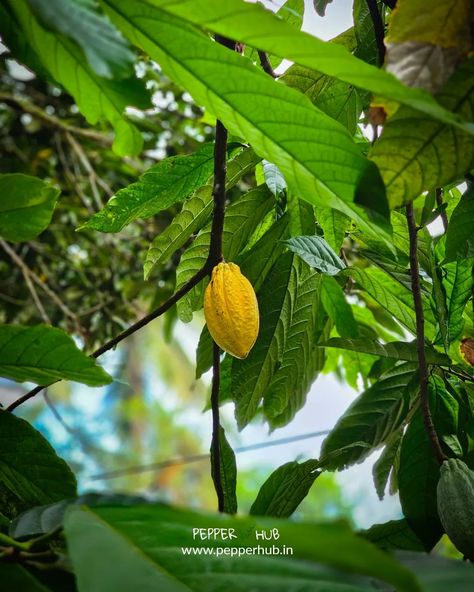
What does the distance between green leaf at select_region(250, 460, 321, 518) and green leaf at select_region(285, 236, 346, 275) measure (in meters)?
0.19

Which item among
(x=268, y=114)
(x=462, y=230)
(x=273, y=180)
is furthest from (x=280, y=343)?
(x=268, y=114)

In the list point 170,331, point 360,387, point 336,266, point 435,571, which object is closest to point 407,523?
point 336,266

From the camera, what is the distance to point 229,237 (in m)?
0.88

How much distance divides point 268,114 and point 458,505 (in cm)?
36

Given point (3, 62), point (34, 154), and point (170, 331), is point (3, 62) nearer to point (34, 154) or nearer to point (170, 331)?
point (34, 154)

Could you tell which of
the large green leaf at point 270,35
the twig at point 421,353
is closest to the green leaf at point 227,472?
the twig at point 421,353

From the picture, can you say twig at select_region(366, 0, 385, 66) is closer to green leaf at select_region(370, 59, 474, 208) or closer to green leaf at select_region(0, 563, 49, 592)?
green leaf at select_region(370, 59, 474, 208)

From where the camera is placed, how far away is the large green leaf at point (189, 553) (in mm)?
275

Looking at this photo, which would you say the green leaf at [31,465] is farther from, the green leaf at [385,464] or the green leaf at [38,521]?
the green leaf at [385,464]

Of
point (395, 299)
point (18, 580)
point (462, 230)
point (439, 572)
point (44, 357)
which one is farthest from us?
point (395, 299)

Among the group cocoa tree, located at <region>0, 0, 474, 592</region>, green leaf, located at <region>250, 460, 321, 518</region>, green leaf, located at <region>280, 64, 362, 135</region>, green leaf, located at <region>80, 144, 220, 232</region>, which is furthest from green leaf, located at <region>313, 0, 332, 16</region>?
green leaf, located at <region>250, 460, 321, 518</region>

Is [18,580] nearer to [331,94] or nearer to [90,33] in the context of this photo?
[90,33]

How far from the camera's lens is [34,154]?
2.23 meters

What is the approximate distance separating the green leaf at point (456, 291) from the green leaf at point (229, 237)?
235 mm
